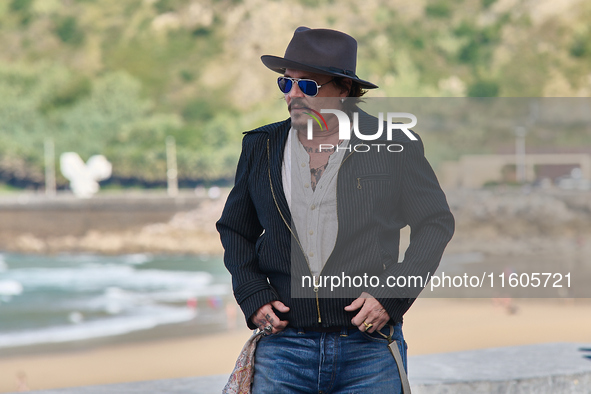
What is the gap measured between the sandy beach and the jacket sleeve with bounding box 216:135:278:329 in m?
11.7

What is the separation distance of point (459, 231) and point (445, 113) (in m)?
13.2

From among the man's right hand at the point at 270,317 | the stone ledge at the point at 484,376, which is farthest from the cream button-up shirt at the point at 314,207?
the stone ledge at the point at 484,376

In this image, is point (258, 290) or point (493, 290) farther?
point (493, 290)

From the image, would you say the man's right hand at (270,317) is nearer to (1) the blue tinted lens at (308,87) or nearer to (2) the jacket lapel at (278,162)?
(2) the jacket lapel at (278,162)

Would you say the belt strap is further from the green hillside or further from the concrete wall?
the green hillside

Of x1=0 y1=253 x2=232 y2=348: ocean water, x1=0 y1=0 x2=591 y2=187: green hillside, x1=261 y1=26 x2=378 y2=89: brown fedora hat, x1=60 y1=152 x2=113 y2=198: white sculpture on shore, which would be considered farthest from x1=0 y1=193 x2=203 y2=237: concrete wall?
x1=261 y1=26 x2=378 y2=89: brown fedora hat

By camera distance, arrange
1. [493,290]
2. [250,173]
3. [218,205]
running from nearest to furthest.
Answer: [250,173] → [493,290] → [218,205]

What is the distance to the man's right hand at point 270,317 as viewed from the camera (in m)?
1.74

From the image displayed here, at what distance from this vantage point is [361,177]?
177 cm

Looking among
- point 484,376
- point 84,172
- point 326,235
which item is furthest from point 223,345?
point 84,172

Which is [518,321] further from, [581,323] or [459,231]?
[459,231]

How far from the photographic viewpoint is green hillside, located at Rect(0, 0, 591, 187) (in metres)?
56.8

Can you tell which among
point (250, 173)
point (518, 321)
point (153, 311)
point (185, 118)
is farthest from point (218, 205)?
point (250, 173)

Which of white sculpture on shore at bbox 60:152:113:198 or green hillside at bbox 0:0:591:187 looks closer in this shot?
white sculpture on shore at bbox 60:152:113:198
